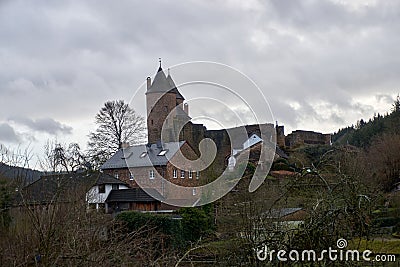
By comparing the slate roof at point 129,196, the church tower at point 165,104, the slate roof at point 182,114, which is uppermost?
the church tower at point 165,104

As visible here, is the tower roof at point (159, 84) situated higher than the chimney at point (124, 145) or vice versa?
the chimney at point (124, 145)

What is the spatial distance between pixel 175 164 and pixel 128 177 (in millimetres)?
11483

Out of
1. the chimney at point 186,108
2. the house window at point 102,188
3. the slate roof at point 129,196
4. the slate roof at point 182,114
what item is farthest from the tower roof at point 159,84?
the house window at point 102,188

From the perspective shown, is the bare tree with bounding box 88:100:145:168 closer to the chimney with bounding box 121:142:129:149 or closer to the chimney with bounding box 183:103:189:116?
the chimney with bounding box 121:142:129:149

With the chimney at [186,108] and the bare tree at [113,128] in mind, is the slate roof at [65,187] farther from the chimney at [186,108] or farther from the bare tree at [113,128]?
the bare tree at [113,128]

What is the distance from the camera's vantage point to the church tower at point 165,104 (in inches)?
460

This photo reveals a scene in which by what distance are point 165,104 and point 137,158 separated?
14.5 metres

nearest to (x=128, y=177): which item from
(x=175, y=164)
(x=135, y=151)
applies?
(x=135, y=151)

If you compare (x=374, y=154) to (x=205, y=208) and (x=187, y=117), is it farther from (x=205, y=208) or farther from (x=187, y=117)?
(x=187, y=117)

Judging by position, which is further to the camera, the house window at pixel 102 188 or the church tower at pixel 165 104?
the house window at pixel 102 188

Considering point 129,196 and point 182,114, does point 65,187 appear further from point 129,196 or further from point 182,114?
point 129,196

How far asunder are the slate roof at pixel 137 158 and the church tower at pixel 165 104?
168 centimetres

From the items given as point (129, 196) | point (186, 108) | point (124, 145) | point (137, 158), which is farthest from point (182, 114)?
point (124, 145)

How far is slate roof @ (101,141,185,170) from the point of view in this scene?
25.5 meters
